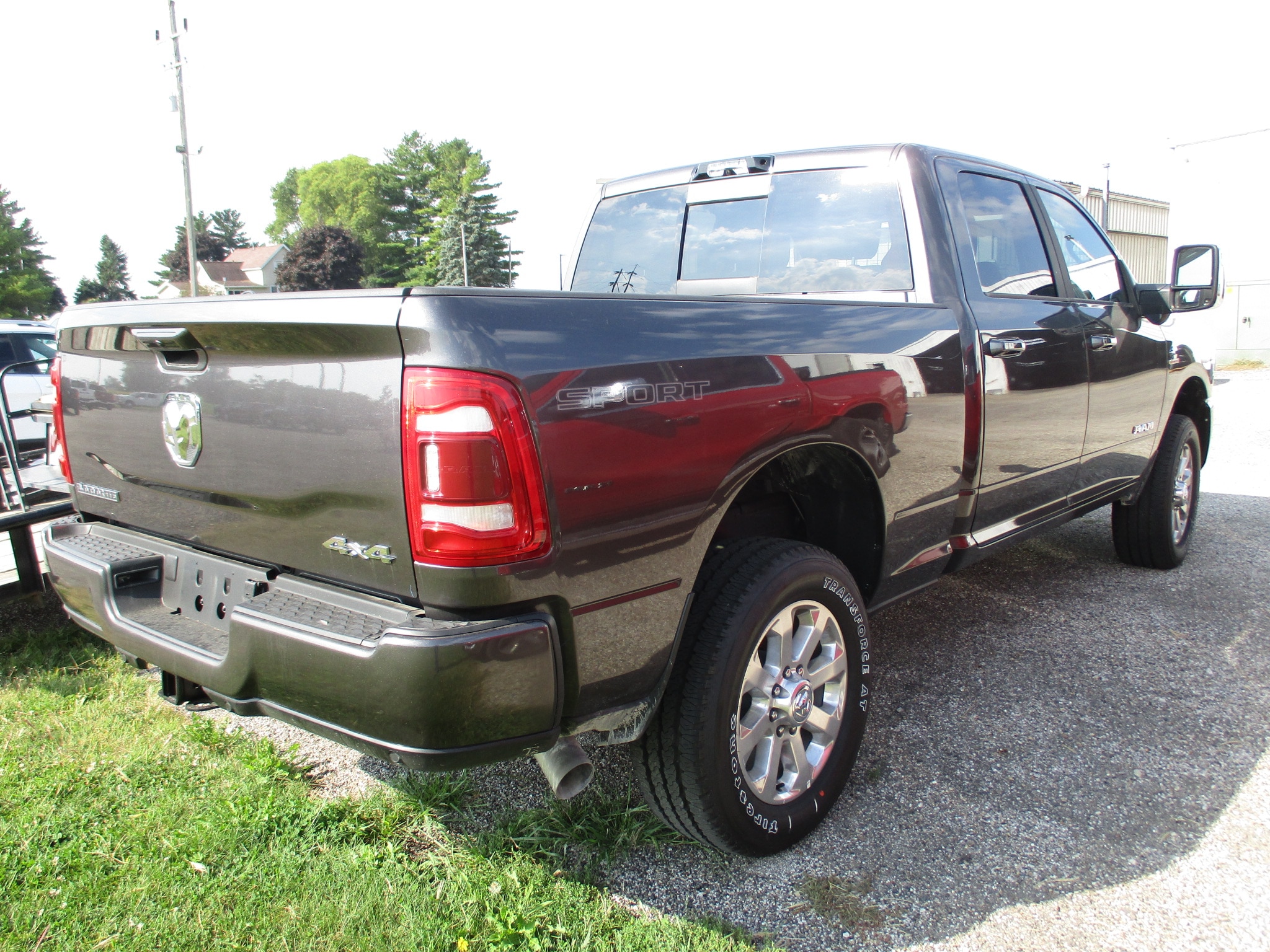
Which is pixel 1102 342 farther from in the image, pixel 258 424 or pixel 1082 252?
pixel 258 424

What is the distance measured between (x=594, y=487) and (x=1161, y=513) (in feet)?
13.1

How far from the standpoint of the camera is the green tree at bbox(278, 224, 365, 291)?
6656 cm

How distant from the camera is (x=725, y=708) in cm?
203

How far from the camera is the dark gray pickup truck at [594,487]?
1.59 m

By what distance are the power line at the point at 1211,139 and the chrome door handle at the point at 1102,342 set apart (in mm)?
18990

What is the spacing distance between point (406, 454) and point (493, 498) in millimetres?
186

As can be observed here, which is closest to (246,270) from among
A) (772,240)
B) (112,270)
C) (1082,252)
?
(112,270)

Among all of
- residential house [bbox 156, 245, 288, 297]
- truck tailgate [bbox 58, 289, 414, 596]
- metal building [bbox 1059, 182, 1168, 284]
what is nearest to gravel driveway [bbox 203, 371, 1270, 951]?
truck tailgate [bbox 58, 289, 414, 596]

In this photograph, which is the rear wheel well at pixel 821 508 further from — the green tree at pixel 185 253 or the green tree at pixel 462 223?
the green tree at pixel 185 253

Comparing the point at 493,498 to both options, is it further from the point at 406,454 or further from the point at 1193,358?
the point at 1193,358

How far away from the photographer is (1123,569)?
15.5 feet

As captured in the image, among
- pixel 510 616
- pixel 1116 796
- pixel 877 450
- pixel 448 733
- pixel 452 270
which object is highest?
pixel 452 270

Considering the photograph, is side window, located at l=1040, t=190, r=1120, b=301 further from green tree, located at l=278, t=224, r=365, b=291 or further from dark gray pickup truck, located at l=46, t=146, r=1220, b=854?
green tree, located at l=278, t=224, r=365, b=291

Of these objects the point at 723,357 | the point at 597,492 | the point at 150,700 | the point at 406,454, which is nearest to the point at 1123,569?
the point at 723,357
